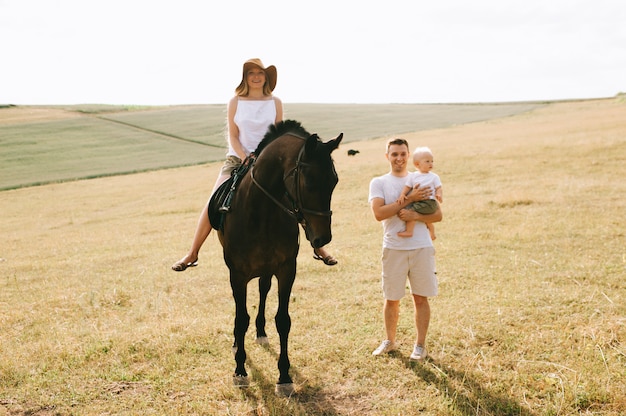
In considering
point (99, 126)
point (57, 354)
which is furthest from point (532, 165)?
point (99, 126)

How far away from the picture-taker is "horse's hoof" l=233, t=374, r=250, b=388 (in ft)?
15.8

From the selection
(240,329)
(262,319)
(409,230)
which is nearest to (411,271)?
(409,230)

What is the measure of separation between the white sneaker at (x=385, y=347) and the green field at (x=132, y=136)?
28830 millimetres

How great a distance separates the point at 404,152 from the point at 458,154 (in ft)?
68.5

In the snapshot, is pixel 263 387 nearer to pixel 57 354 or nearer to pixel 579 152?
pixel 57 354

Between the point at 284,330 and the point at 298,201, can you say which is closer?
the point at 298,201

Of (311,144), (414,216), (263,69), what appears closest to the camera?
(311,144)

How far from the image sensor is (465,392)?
4.38 metres

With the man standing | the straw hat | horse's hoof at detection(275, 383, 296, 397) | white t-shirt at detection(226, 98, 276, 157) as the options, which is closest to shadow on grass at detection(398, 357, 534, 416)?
the man standing

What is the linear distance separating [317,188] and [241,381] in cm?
259

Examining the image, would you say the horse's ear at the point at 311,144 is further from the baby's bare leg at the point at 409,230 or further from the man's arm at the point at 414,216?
the baby's bare leg at the point at 409,230

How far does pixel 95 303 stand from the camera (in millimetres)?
7828

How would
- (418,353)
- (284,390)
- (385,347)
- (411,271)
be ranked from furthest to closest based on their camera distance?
1. (385,347)
2. (418,353)
3. (411,271)
4. (284,390)

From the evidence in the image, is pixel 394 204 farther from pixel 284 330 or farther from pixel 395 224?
pixel 284 330
